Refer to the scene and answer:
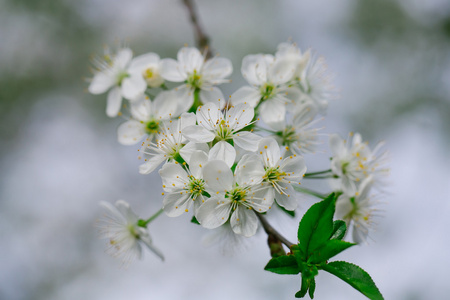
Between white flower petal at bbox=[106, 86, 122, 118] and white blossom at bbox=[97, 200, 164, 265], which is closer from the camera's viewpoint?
white blossom at bbox=[97, 200, 164, 265]

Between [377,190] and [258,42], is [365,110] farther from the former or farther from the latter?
[377,190]

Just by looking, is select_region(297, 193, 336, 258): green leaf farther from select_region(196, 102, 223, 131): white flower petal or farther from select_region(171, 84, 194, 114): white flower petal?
select_region(171, 84, 194, 114): white flower petal

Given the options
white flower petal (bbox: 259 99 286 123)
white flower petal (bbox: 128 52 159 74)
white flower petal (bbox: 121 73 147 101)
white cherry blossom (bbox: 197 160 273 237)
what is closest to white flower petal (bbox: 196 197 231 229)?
white cherry blossom (bbox: 197 160 273 237)

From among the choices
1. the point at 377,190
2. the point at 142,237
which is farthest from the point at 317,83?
the point at 142,237

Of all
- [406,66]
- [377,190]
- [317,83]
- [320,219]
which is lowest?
[320,219]

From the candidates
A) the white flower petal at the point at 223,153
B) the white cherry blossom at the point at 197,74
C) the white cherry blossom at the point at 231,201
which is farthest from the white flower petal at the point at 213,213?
the white cherry blossom at the point at 197,74
